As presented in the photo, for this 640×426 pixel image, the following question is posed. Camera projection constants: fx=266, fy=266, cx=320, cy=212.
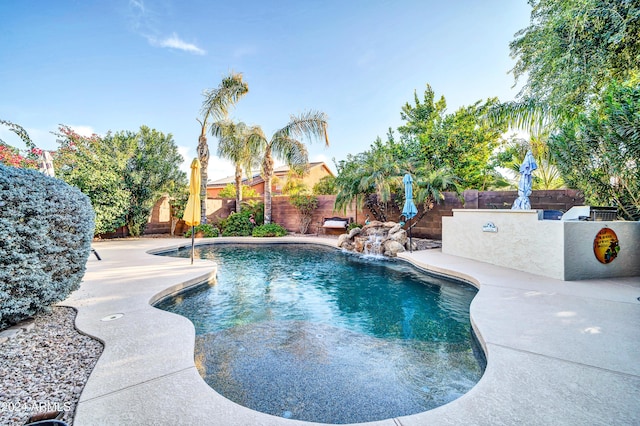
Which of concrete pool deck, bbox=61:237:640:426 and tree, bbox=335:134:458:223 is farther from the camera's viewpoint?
tree, bbox=335:134:458:223

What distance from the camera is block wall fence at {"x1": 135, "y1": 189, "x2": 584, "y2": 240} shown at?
8328mm

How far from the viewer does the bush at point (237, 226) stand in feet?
43.6

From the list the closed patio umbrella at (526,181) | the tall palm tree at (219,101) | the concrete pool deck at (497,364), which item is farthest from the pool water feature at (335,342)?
the tall palm tree at (219,101)

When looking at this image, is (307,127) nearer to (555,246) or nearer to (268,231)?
(268,231)

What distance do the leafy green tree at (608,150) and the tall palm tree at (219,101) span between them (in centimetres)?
1134

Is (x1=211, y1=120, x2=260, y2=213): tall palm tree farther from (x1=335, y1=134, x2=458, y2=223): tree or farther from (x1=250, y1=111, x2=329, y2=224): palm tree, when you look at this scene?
(x1=335, y1=134, x2=458, y2=223): tree

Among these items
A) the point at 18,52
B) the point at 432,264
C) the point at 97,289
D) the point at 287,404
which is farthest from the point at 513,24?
the point at 18,52

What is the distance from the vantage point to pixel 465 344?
122 inches

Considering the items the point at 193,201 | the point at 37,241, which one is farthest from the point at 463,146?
the point at 37,241

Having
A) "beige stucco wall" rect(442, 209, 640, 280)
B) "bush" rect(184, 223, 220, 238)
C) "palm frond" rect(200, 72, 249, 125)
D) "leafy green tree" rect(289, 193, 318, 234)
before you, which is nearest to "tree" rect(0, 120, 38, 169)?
"bush" rect(184, 223, 220, 238)

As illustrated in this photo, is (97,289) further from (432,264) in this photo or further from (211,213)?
(211,213)

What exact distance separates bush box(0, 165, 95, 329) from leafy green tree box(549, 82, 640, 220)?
8906 millimetres

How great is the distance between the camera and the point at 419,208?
36.4 ft

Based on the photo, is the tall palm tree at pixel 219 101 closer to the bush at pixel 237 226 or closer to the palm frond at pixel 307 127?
the palm frond at pixel 307 127
